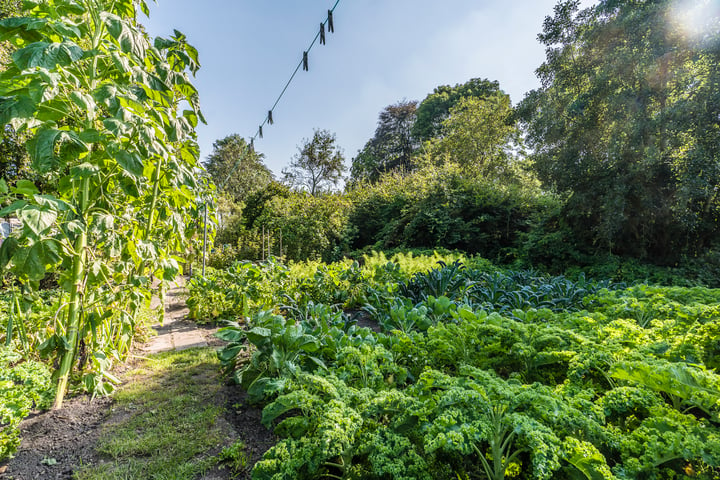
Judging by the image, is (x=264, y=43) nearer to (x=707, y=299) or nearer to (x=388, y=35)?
(x=388, y=35)

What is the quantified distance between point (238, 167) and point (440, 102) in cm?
1461

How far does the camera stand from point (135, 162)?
1.61 meters

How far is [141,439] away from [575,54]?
969 centimetres

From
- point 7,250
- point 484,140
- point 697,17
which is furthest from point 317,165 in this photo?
point 7,250

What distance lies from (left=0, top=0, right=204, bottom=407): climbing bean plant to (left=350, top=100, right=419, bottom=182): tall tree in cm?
2244

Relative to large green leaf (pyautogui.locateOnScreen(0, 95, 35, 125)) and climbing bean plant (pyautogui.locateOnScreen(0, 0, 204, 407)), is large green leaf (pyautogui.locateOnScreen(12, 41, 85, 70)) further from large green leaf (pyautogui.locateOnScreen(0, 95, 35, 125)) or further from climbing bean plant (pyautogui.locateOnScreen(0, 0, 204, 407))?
large green leaf (pyautogui.locateOnScreen(0, 95, 35, 125))

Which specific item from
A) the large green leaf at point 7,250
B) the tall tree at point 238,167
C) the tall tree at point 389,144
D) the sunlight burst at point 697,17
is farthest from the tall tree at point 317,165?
the large green leaf at point 7,250

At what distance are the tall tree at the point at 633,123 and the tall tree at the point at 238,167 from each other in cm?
1487

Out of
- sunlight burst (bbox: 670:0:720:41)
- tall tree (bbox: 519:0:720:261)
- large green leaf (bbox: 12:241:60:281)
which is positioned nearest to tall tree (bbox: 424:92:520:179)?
tall tree (bbox: 519:0:720:261)

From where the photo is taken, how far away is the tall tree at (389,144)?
2442cm

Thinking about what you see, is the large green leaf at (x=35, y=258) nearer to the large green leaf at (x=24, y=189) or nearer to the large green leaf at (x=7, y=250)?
the large green leaf at (x=7, y=250)

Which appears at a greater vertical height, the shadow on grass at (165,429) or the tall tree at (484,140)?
the tall tree at (484,140)

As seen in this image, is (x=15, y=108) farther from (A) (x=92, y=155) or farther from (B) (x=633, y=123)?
(B) (x=633, y=123)

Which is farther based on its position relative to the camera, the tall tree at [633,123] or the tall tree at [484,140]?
the tall tree at [484,140]
